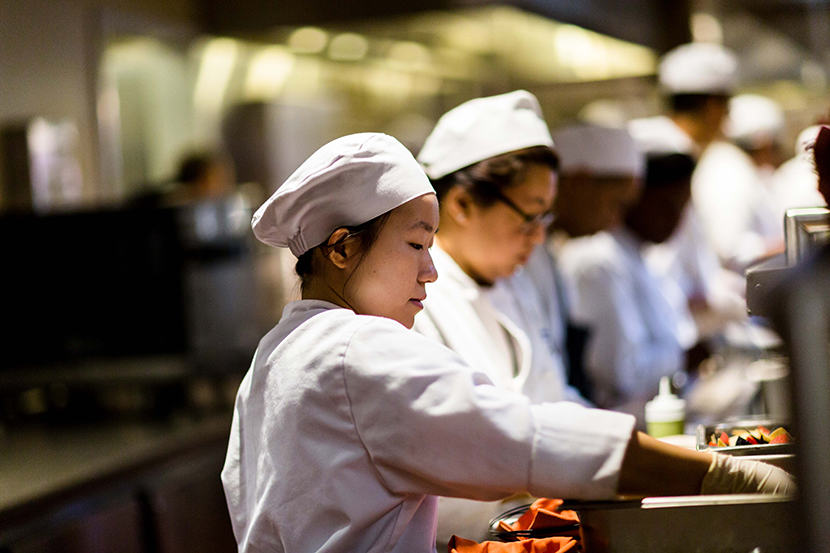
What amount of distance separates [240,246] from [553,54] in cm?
184

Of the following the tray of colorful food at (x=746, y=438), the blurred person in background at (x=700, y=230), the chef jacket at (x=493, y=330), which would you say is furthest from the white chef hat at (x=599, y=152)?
the tray of colorful food at (x=746, y=438)

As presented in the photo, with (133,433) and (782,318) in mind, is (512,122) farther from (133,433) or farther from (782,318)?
(133,433)

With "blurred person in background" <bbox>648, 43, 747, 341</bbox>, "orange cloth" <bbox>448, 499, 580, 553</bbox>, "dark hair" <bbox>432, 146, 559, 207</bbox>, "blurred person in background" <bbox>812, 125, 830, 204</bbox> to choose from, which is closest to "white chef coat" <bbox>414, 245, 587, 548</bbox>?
"dark hair" <bbox>432, 146, 559, 207</bbox>

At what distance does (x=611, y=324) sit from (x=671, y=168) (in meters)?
0.72

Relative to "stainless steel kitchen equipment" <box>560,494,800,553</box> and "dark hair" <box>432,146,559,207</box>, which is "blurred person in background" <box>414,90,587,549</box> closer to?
"dark hair" <box>432,146,559,207</box>

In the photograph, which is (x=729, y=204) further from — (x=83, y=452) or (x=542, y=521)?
(x=542, y=521)

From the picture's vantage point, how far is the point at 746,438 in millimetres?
1276

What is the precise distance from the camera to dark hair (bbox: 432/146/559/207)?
5.71 feet

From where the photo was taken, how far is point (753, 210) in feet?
13.1

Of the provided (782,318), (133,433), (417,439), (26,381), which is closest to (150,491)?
(133,433)

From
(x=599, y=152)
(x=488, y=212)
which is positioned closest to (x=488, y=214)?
(x=488, y=212)

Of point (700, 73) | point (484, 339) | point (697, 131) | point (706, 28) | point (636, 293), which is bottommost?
point (636, 293)

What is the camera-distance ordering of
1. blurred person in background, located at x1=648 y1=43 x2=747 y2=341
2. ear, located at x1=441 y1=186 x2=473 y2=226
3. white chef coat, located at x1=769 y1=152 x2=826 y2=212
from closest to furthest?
ear, located at x1=441 y1=186 x2=473 y2=226 → white chef coat, located at x1=769 y1=152 x2=826 y2=212 → blurred person in background, located at x1=648 y1=43 x2=747 y2=341

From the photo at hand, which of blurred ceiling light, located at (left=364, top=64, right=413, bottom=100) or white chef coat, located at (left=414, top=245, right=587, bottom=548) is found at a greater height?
blurred ceiling light, located at (left=364, top=64, right=413, bottom=100)
